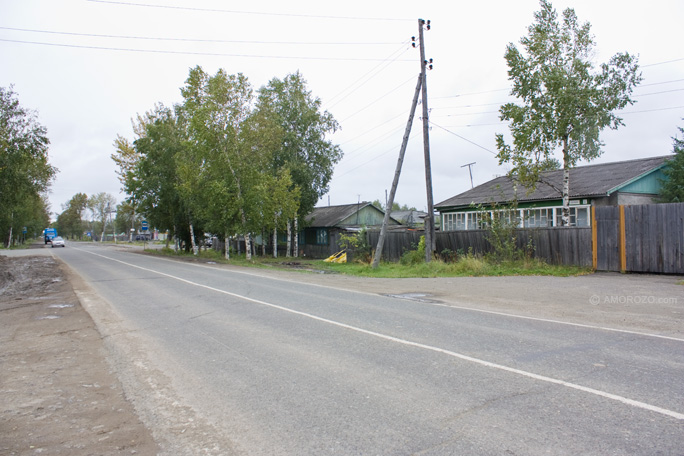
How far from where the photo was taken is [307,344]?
6.91m

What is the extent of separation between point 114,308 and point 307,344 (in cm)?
679

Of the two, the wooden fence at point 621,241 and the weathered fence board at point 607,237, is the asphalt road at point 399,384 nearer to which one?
the wooden fence at point 621,241

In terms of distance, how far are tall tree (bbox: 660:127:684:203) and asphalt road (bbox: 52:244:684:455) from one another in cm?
1777

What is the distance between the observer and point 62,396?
5.09m

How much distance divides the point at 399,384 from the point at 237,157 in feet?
91.7

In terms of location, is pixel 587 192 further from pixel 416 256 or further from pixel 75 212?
pixel 75 212

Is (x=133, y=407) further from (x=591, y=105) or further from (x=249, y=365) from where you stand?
(x=591, y=105)

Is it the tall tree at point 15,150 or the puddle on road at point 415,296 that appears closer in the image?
the puddle on road at point 415,296

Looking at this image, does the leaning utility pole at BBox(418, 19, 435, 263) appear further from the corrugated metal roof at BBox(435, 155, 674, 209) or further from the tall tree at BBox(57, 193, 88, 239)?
the tall tree at BBox(57, 193, 88, 239)

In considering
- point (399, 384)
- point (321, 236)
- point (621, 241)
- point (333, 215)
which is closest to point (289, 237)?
point (321, 236)

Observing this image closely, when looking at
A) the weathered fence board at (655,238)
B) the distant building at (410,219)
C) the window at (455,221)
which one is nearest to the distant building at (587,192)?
the window at (455,221)

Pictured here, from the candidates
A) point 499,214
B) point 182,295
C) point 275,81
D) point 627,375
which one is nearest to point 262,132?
point 275,81

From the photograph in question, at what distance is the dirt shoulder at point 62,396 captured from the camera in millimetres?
3861

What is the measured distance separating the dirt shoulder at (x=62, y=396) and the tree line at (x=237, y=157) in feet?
70.4
